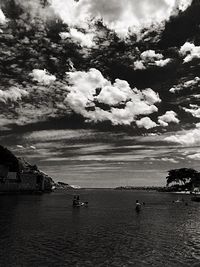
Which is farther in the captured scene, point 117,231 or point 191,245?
point 117,231

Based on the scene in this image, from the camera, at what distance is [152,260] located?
33125 millimetres

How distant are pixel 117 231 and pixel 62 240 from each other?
496 inches

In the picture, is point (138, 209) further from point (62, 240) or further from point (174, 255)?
point (174, 255)

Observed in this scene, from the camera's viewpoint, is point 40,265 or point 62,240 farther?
point 62,240

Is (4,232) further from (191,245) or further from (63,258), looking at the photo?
(191,245)

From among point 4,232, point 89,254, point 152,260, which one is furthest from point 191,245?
point 4,232

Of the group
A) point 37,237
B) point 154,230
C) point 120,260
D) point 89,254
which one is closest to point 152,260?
point 120,260

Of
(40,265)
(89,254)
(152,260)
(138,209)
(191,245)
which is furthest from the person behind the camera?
(138,209)

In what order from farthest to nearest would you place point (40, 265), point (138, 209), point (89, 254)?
point (138, 209) → point (89, 254) → point (40, 265)

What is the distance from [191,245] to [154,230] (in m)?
13.9

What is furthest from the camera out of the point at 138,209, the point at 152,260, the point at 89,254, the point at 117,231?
the point at 138,209

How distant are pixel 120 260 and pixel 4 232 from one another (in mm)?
22975

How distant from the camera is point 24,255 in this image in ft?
113

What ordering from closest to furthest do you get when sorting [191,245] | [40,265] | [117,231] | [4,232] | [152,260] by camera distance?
[40,265] < [152,260] < [191,245] < [4,232] < [117,231]
